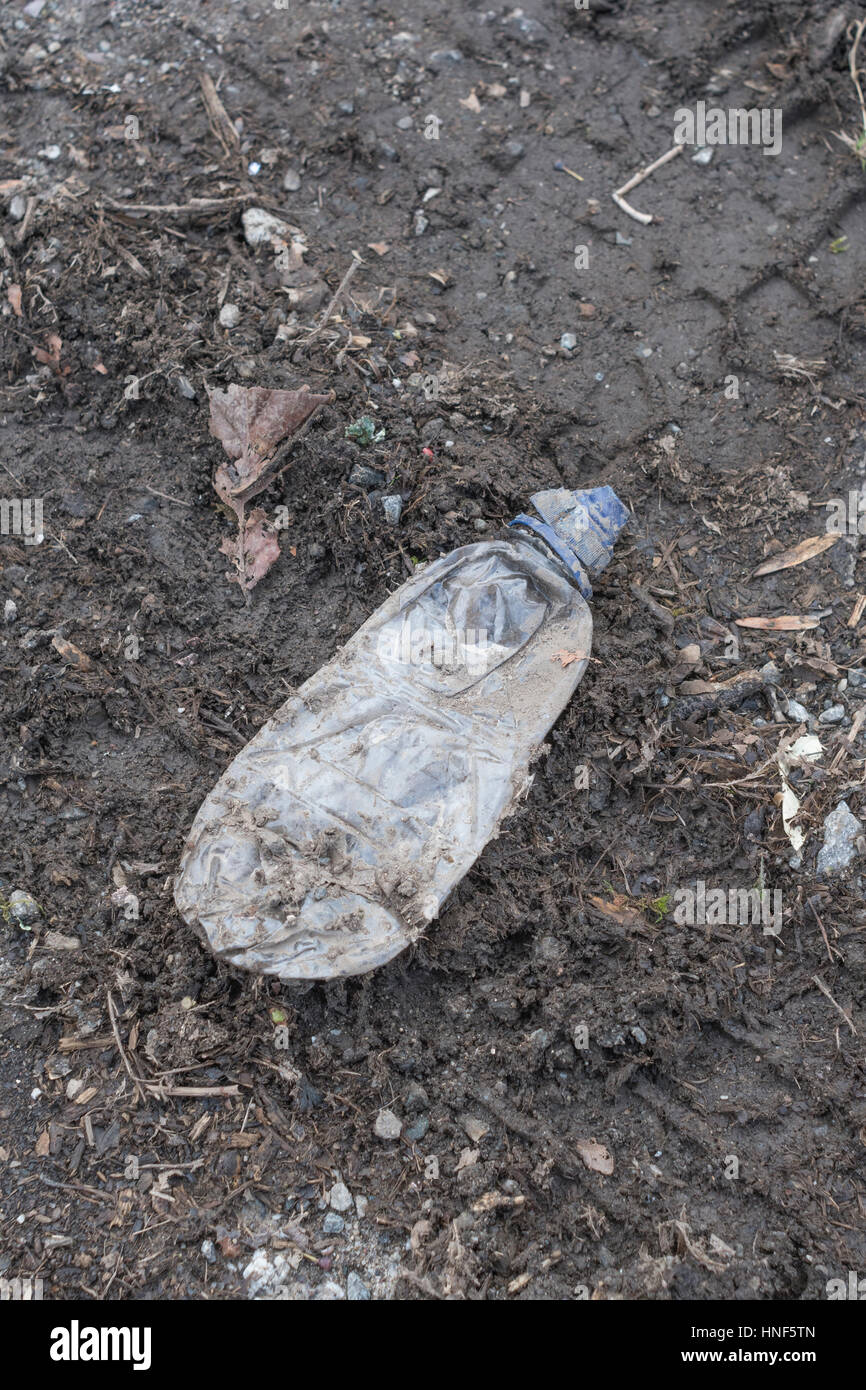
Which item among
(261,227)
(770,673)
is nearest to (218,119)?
(261,227)

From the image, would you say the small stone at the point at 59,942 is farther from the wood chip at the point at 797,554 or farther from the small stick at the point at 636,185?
the small stick at the point at 636,185

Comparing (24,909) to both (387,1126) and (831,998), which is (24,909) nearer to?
(387,1126)

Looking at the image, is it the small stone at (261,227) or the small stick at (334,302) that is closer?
the small stick at (334,302)

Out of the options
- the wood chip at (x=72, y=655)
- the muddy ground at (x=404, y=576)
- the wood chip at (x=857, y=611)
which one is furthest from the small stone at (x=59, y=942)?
the wood chip at (x=857, y=611)

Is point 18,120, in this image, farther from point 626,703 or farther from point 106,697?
point 626,703

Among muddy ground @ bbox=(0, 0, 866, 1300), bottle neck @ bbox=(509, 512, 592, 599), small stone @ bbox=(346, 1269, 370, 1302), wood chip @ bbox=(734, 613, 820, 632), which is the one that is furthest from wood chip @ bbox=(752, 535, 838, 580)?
small stone @ bbox=(346, 1269, 370, 1302)

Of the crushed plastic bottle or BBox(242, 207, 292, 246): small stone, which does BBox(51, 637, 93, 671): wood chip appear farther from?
BBox(242, 207, 292, 246): small stone
